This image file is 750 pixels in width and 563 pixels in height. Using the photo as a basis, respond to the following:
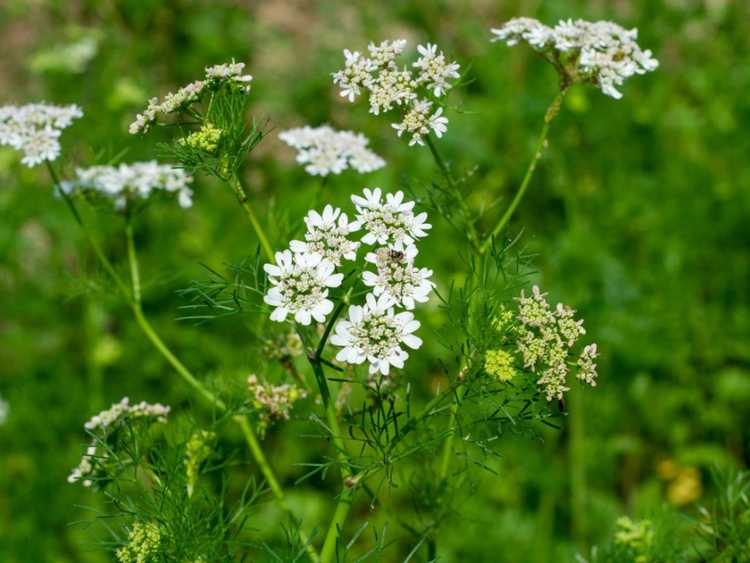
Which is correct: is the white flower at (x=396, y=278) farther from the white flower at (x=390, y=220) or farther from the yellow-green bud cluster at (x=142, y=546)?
the yellow-green bud cluster at (x=142, y=546)

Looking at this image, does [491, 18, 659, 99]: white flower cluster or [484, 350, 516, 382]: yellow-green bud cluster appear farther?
[491, 18, 659, 99]: white flower cluster

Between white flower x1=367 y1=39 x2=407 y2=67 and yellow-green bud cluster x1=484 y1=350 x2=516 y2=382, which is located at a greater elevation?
white flower x1=367 y1=39 x2=407 y2=67

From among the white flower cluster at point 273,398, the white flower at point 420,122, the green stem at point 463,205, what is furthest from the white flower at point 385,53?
the white flower cluster at point 273,398

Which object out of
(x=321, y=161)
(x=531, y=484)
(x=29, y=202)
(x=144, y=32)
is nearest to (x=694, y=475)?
(x=531, y=484)

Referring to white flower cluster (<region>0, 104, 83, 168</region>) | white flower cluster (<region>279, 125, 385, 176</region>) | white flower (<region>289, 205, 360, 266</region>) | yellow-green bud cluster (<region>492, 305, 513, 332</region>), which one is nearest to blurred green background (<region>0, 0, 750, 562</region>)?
white flower cluster (<region>0, 104, 83, 168</region>)

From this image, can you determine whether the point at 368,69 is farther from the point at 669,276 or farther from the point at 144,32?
the point at 144,32

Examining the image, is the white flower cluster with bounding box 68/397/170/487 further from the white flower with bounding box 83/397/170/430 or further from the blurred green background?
the blurred green background
